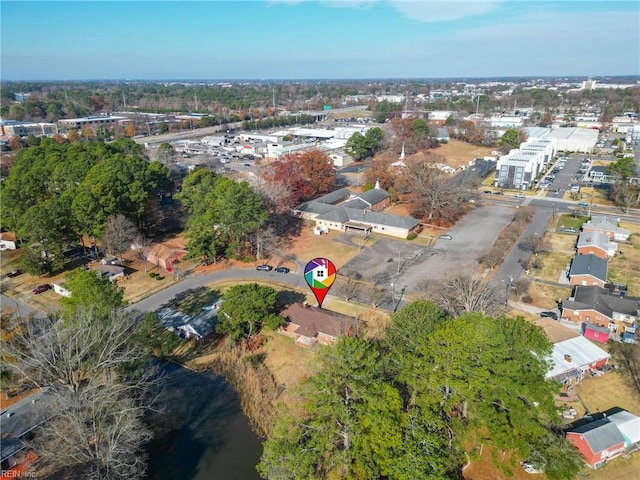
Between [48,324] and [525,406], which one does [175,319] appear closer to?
[48,324]

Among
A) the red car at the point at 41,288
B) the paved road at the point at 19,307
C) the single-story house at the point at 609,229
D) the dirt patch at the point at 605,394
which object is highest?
the single-story house at the point at 609,229

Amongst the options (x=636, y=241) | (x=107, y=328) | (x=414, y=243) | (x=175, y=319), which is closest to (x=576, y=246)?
(x=636, y=241)

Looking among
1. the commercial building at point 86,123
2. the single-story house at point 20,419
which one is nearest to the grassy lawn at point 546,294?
the single-story house at point 20,419

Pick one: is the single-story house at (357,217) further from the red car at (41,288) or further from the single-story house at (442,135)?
the single-story house at (442,135)

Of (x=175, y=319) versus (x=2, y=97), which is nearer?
(x=175, y=319)

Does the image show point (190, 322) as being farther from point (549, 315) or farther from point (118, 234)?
point (549, 315)

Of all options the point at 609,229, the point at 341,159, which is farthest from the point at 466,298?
the point at 341,159
